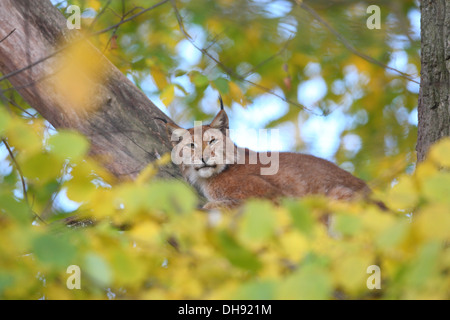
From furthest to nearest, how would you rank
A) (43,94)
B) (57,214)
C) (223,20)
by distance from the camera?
(223,20), (57,214), (43,94)

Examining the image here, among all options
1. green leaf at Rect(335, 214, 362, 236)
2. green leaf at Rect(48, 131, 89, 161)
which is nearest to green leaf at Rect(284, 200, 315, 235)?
green leaf at Rect(335, 214, 362, 236)

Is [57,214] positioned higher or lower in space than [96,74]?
lower

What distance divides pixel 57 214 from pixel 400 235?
416cm

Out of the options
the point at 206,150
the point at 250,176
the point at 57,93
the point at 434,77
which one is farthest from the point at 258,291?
the point at 206,150

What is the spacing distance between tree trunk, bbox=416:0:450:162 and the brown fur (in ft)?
2.75

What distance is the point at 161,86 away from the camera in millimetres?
5312

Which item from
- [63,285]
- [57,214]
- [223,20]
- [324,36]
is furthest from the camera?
[223,20]

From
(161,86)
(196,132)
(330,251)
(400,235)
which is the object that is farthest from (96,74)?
(400,235)

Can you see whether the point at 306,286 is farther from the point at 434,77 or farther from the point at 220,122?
the point at 220,122

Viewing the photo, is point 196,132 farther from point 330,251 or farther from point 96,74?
point 330,251

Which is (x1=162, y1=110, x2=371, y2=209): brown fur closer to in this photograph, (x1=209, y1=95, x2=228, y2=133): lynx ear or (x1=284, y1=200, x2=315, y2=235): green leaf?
(x1=209, y1=95, x2=228, y2=133): lynx ear

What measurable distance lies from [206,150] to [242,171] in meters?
0.38

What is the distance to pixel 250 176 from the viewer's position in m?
4.53

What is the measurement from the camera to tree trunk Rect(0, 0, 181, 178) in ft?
12.1
